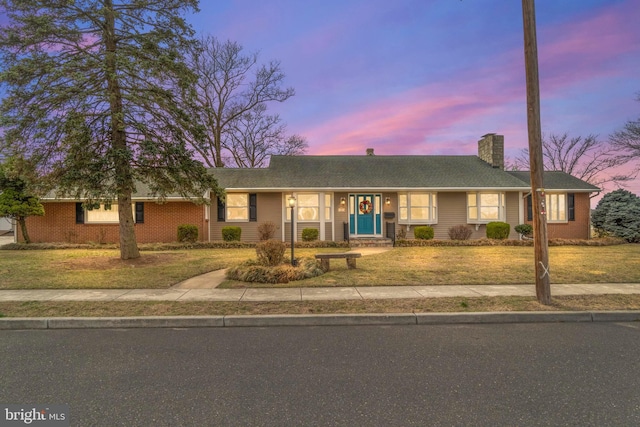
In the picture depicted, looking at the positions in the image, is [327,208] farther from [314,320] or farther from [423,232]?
[314,320]

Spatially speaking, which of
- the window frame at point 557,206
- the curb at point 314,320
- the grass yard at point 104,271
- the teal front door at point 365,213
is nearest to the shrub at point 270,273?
the grass yard at point 104,271

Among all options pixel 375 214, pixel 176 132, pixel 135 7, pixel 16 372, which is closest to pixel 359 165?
pixel 375 214

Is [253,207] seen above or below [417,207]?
above

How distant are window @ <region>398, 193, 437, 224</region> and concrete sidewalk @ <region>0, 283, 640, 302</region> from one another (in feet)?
33.2

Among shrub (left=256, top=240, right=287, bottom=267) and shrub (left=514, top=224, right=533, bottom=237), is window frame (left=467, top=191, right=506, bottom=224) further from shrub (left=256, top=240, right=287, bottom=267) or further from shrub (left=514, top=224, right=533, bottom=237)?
shrub (left=256, top=240, right=287, bottom=267)

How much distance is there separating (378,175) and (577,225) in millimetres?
11303

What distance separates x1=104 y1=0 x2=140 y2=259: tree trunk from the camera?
9625mm

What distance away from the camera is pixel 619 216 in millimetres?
17734

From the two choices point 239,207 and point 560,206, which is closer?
point 239,207

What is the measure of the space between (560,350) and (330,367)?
2934mm

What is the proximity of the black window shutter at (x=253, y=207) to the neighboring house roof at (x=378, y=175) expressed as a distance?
694 millimetres

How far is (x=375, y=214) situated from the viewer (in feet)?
58.0

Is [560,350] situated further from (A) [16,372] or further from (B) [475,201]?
(B) [475,201]

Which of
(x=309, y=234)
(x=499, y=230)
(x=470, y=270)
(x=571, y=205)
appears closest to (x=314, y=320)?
(x=470, y=270)
